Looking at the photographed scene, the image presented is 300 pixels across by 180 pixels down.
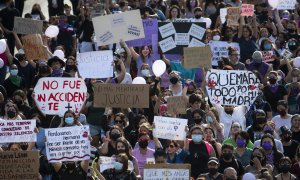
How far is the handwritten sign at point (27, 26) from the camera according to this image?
26.0 metres

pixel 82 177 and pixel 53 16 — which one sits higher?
pixel 53 16

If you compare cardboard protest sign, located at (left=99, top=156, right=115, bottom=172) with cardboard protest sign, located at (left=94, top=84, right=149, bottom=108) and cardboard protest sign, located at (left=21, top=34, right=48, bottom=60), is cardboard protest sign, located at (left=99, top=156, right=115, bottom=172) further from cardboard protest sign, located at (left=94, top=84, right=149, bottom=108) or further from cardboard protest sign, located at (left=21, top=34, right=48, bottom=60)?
cardboard protest sign, located at (left=21, top=34, right=48, bottom=60)

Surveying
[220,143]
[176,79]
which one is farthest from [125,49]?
[220,143]

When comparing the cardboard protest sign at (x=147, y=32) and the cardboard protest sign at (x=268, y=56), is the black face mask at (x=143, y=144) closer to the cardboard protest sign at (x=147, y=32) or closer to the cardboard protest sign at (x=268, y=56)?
the cardboard protest sign at (x=147, y=32)

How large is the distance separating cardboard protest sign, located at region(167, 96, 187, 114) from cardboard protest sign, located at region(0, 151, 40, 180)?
2794 mm

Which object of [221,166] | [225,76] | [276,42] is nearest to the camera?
[221,166]

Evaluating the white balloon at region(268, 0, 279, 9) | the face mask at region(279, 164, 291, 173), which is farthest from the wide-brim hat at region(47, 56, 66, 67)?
the white balloon at region(268, 0, 279, 9)

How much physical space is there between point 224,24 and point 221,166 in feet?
24.4

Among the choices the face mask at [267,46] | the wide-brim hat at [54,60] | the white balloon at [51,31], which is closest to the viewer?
the wide-brim hat at [54,60]

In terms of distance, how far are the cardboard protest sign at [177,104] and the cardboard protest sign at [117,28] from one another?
8.44 ft

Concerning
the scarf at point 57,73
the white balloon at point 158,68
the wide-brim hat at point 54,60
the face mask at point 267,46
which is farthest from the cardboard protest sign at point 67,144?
the face mask at point 267,46

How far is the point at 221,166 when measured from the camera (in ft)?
66.2

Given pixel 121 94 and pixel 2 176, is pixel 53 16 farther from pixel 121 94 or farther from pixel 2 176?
pixel 2 176

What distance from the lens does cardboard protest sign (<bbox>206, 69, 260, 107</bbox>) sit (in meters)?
22.8
